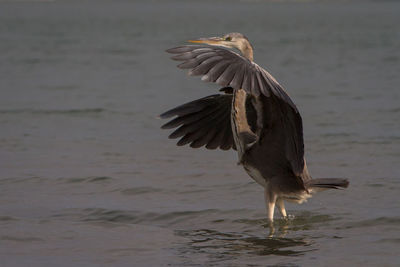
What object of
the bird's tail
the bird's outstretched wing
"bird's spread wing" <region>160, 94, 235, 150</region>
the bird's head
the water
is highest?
the bird's head

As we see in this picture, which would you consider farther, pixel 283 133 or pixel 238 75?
pixel 283 133

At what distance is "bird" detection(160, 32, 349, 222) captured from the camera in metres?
6.32

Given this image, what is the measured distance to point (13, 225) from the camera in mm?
7660

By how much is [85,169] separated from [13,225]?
104 inches

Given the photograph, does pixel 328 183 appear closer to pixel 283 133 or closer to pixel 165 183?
pixel 283 133

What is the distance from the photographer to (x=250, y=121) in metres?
7.75

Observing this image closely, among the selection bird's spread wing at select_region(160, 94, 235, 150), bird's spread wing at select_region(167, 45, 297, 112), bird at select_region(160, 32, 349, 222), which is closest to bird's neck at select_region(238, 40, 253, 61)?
bird at select_region(160, 32, 349, 222)

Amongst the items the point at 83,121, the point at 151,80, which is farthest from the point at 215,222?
the point at 151,80

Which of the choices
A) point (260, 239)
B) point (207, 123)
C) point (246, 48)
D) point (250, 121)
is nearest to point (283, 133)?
point (250, 121)

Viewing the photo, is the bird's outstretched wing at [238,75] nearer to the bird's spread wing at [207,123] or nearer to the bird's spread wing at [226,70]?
the bird's spread wing at [226,70]

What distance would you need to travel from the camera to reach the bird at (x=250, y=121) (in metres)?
6.32

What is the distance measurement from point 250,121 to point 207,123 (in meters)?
0.53

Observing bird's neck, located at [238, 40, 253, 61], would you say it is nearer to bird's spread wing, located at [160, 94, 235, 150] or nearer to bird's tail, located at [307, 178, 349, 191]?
bird's spread wing, located at [160, 94, 235, 150]

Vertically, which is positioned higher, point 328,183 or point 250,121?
point 250,121
